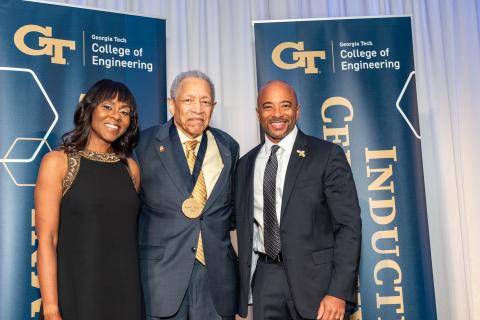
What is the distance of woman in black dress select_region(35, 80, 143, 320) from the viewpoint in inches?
87.8

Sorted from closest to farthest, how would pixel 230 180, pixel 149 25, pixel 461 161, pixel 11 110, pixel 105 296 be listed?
1. pixel 105 296
2. pixel 230 180
3. pixel 11 110
4. pixel 149 25
5. pixel 461 161

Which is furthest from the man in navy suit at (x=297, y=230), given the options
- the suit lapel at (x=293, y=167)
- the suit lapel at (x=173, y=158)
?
the suit lapel at (x=173, y=158)

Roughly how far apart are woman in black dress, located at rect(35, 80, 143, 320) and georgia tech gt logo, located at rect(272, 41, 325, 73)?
1.59 metres

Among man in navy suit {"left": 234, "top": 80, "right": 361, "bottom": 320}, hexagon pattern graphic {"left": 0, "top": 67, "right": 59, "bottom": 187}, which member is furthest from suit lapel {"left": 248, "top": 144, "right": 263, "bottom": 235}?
hexagon pattern graphic {"left": 0, "top": 67, "right": 59, "bottom": 187}

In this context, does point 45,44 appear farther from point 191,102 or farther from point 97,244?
point 97,244

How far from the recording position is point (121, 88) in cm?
252

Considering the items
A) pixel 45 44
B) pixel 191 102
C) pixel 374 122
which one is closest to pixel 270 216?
pixel 191 102

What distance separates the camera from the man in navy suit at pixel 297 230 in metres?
2.50

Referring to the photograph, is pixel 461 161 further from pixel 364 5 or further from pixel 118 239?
pixel 118 239

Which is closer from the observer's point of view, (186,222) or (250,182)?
(186,222)

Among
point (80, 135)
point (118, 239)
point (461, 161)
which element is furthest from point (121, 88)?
point (461, 161)

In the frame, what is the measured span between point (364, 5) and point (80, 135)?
303cm

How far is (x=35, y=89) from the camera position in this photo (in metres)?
3.38

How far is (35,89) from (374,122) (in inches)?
92.9
